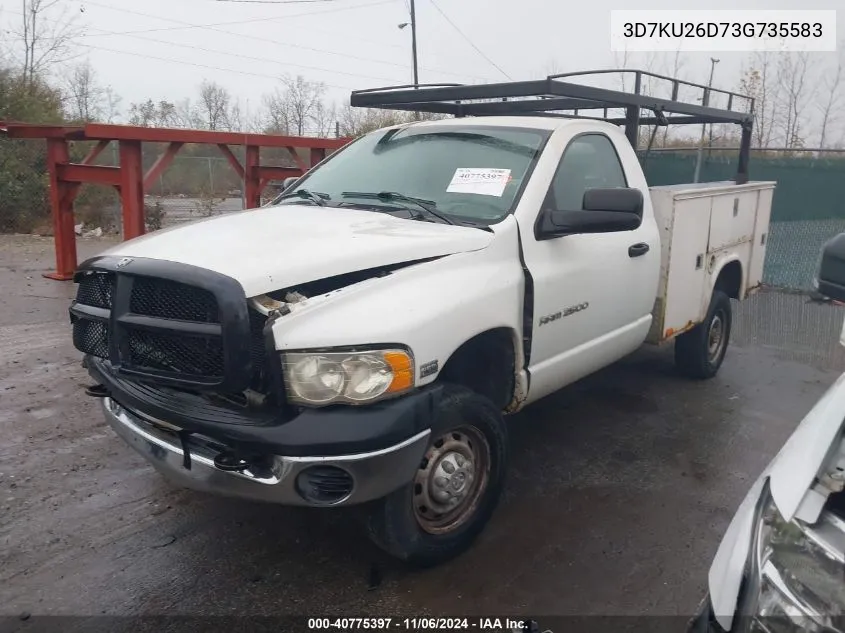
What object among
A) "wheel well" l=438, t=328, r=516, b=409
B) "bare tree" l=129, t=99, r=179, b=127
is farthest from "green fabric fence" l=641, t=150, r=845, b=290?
"bare tree" l=129, t=99, r=179, b=127

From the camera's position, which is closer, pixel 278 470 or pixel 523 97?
pixel 278 470

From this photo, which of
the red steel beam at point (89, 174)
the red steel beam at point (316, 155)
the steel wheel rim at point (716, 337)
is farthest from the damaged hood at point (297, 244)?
the red steel beam at point (316, 155)

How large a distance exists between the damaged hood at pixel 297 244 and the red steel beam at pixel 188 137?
499cm

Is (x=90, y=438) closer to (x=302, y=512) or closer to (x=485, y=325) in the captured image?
(x=302, y=512)

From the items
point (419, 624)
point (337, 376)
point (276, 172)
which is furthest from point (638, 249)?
point (276, 172)

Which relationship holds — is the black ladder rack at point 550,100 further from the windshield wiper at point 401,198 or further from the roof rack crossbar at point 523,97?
the windshield wiper at point 401,198

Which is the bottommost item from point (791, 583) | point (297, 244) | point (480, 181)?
point (791, 583)

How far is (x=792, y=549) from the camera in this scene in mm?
1521

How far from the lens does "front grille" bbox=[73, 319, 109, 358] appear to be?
3.01 metres

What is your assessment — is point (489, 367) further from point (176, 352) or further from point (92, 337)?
point (92, 337)

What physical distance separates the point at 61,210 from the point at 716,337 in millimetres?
8011

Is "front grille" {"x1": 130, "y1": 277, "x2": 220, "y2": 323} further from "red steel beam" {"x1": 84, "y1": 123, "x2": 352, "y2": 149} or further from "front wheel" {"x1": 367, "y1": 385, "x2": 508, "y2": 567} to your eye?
"red steel beam" {"x1": 84, "y1": 123, "x2": 352, "y2": 149}

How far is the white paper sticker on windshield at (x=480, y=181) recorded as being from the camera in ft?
12.1

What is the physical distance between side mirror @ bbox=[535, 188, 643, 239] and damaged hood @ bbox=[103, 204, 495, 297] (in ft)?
1.43
